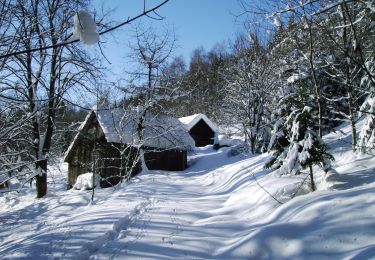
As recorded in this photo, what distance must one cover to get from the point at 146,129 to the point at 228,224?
1638 centimetres

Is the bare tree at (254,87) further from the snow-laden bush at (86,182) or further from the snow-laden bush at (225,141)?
the snow-laden bush at (86,182)

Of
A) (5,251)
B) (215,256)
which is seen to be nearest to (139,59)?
(5,251)

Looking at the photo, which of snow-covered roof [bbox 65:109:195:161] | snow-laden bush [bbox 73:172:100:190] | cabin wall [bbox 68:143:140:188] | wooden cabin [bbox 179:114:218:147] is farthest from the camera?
wooden cabin [bbox 179:114:218:147]

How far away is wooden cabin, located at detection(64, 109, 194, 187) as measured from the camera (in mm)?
21281

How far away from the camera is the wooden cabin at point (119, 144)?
21.3 meters

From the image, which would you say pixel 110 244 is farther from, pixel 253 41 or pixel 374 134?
pixel 253 41

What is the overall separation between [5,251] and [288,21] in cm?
792

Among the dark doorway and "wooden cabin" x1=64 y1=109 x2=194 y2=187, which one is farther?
the dark doorway

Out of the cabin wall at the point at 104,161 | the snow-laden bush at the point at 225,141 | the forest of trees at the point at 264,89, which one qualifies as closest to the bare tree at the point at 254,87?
the forest of trees at the point at 264,89

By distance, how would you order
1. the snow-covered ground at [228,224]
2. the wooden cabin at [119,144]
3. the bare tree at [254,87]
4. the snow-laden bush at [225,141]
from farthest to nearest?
1. the snow-laden bush at [225,141]
2. the bare tree at [254,87]
3. the wooden cabin at [119,144]
4. the snow-covered ground at [228,224]

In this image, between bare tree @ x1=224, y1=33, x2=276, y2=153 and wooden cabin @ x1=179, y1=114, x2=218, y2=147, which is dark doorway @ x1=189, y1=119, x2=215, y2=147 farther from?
bare tree @ x1=224, y1=33, x2=276, y2=153

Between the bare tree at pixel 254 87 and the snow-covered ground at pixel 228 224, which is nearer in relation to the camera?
the snow-covered ground at pixel 228 224

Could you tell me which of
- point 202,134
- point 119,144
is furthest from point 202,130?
point 119,144

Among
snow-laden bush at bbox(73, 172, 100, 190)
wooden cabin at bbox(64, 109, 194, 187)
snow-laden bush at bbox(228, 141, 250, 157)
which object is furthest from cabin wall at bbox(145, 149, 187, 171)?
snow-laden bush at bbox(73, 172, 100, 190)
